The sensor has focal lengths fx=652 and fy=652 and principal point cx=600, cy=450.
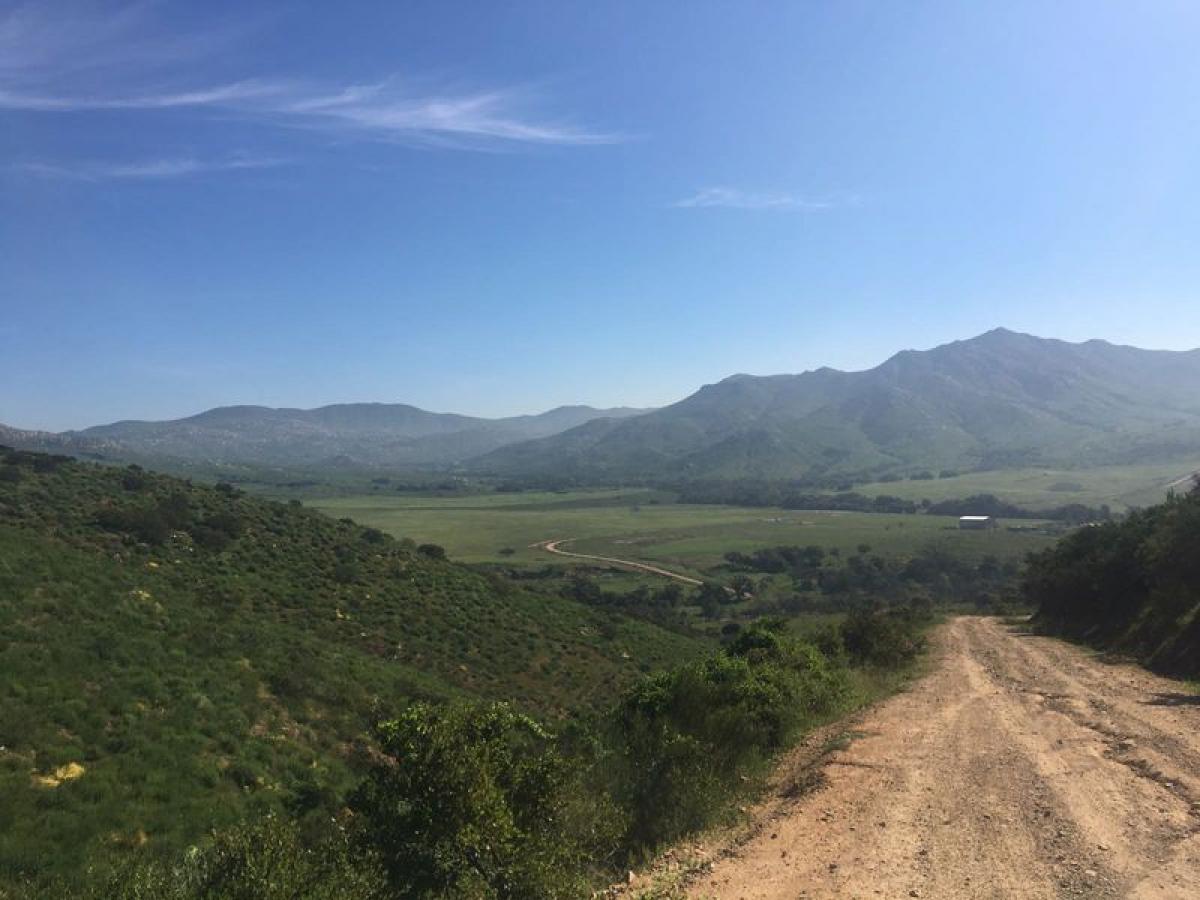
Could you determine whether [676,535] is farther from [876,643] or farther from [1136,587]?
[876,643]

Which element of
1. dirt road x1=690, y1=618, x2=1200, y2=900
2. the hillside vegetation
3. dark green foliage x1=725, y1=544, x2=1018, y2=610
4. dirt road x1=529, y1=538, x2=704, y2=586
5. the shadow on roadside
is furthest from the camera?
dirt road x1=529, y1=538, x2=704, y2=586

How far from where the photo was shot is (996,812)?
1075 centimetres

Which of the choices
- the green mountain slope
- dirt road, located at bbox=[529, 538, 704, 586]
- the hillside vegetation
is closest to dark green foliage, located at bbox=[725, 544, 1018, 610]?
dirt road, located at bbox=[529, 538, 704, 586]

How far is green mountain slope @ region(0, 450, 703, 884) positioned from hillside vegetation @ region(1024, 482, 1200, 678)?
76.3ft

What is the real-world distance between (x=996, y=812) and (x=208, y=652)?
22003 mm

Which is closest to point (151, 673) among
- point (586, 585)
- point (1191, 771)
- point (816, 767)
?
point (816, 767)

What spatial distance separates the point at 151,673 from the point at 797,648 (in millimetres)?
20486

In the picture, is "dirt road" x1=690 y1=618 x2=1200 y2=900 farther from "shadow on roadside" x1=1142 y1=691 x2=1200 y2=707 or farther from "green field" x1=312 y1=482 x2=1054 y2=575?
"green field" x1=312 y1=482 x2=1054 y2=575

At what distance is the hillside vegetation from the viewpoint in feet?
81.5

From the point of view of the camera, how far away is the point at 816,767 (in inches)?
556

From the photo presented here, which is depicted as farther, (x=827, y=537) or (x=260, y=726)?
(x=827, y=537)

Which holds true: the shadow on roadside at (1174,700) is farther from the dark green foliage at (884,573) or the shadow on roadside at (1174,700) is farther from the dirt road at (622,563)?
the dirt road at (622,563)

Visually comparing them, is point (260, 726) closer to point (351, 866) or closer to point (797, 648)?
point (351, 866)

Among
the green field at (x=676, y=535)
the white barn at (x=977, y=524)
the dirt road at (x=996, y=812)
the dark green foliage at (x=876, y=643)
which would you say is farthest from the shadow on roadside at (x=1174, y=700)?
the white barn at (x=977, y=524)
